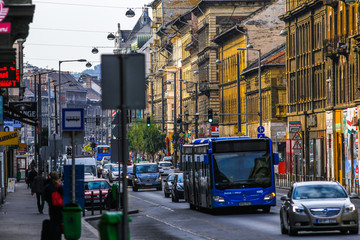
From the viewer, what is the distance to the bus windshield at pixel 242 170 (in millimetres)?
35250

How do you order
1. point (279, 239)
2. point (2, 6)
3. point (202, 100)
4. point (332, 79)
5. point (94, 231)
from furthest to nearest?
1. point (202, 100)
2. point (332, 79)
3. point (94, 231)
4. point (279, 239)
5. point (2, 6)

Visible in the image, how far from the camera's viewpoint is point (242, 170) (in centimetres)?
3534

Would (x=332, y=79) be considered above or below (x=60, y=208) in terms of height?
above

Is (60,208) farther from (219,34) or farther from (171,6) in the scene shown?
(171,6)

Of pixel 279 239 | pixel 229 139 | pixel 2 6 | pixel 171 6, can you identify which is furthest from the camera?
pixel 171 6

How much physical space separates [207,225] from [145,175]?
35.3m

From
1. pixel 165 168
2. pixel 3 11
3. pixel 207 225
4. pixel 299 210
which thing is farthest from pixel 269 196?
pixel 165 168

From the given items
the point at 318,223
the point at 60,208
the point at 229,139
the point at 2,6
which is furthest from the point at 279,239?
the point at 229,139

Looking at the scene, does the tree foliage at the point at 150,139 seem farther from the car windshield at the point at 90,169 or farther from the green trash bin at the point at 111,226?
the green trash bin at the point at 111,226

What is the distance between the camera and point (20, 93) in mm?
62281

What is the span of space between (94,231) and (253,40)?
70783 millimetres

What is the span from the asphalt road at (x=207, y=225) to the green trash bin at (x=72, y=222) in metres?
6.76

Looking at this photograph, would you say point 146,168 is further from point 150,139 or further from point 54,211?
point 150,139

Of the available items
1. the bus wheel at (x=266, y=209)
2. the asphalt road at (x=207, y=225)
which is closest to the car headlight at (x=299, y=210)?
the asphalt road at (x=207, y=225)
